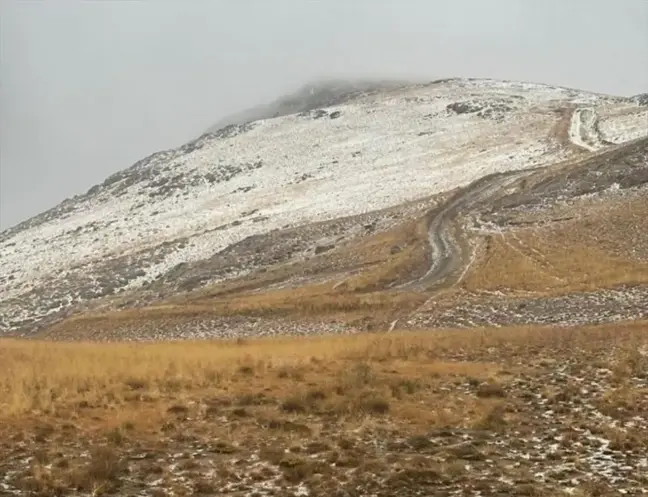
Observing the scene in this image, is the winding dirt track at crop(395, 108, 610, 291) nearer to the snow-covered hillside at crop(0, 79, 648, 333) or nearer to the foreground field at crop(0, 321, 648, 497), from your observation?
the snow-covered hillside at crop(0, 79, 648, 333)

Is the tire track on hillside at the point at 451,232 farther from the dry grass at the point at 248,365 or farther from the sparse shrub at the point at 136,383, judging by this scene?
the sparse shrub at the point at 136,383

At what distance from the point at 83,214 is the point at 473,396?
8567 cm

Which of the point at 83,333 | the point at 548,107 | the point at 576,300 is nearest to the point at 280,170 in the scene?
the point at 548,107

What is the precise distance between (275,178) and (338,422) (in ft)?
243

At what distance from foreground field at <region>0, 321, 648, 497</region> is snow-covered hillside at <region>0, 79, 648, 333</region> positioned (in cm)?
3927

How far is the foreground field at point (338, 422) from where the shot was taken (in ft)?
34.6

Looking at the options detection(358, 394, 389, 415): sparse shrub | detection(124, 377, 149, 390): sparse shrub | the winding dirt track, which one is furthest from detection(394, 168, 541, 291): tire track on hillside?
detection(358, 394, 389, 415): sparse shrub

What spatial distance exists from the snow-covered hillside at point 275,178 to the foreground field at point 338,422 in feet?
129

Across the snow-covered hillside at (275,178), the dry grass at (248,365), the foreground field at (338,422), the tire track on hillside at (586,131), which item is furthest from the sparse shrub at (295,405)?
the tire track on hillside at (586,131)

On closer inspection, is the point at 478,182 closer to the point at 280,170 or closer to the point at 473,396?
the point at 280,170

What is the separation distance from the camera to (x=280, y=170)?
292ft

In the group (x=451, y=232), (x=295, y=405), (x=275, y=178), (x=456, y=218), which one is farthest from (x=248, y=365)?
(x=275, y=178)

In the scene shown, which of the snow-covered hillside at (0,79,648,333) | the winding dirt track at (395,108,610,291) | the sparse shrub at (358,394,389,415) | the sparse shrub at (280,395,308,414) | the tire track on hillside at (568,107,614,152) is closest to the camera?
the sparse shrub at (358,394,389,415)

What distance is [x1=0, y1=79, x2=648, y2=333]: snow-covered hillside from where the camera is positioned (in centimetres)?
6462
